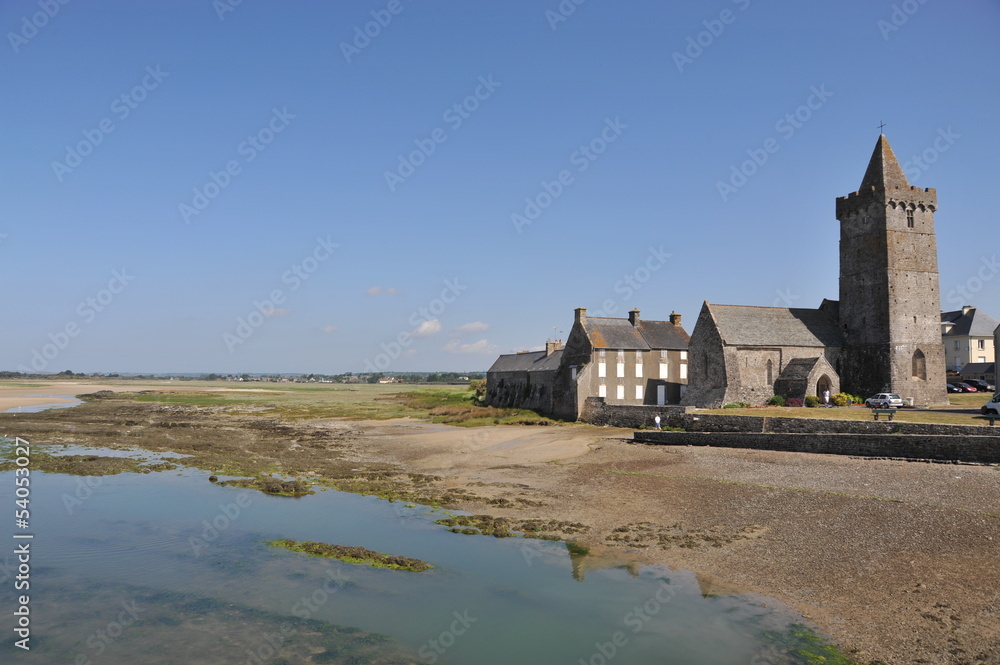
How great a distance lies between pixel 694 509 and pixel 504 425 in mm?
26538

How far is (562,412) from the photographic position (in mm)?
45562

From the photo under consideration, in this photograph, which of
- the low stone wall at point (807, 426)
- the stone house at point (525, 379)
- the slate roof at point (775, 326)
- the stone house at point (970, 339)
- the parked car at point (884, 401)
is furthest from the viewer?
the stone house at point (970, 339)

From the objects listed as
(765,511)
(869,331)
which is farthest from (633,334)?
(765,511)

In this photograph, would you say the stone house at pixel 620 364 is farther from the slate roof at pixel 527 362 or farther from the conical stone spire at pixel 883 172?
the conical stone spire at pixel 883 172

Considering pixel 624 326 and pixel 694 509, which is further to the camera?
pixel 624 326

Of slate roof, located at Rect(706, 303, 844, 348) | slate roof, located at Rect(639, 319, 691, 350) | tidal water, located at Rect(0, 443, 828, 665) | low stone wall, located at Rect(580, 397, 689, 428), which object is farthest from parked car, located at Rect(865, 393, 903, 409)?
tidal water, located at Rect(0, 443, 828, 665)

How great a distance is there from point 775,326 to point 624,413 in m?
12.1

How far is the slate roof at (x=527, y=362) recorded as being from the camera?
2025 inches

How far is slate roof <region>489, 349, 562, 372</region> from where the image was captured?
51438mm

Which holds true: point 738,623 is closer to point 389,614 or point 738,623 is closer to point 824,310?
point 389,614

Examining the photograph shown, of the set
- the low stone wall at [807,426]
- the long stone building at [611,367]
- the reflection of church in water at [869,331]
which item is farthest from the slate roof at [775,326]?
the low stone wall at [807,426]

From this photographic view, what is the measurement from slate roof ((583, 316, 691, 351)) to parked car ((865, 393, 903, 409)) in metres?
13.0

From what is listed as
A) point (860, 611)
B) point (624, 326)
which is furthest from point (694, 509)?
point (624, 326)

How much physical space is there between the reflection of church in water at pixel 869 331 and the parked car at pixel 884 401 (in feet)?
5.90
